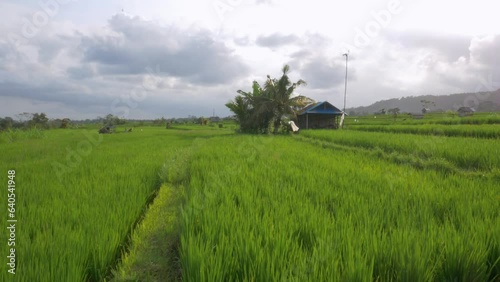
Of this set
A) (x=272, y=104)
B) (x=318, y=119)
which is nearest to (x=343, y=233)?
(x=272, y=104)

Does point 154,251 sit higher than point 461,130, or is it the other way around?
point 461,130

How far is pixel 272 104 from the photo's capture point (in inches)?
764

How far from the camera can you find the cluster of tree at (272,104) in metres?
19.2

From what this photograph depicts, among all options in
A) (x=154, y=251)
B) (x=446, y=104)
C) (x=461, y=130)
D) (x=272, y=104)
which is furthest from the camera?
(x=446, y=104)

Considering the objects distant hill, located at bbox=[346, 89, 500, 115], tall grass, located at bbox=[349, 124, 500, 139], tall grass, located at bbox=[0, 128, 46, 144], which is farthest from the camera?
distant hill, located at bbox=[346, 89, 500, 115]

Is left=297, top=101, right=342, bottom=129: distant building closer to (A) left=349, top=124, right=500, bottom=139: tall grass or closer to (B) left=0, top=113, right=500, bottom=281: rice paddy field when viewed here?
(A) left=349, top=124, right=500, bottom=139: tall grass

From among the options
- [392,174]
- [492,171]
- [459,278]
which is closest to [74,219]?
[459,278]

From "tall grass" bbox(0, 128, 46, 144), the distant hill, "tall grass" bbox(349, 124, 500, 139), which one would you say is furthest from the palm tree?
the distant hill

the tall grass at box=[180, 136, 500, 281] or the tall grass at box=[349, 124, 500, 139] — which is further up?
the tall grass at box=[349, 124, 500, 139]

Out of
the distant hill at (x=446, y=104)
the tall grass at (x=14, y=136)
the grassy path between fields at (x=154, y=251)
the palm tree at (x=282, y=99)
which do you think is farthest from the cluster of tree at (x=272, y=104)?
the distant hill at (x=446, y=104)

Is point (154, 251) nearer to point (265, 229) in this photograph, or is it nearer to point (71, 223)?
point (71, 223)

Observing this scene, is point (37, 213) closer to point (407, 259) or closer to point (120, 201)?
point (120, 201)

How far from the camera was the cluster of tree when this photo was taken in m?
19.2

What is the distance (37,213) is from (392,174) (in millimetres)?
4913
